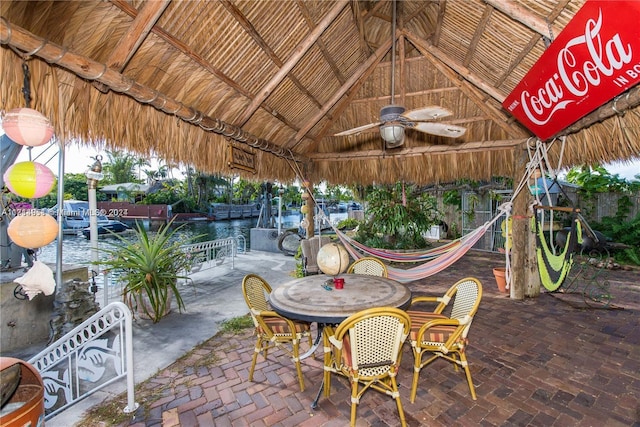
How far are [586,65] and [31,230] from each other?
3.42m

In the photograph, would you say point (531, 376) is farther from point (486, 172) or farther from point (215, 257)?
point (215, 257)

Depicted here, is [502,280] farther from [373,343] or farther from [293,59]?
[293,59]

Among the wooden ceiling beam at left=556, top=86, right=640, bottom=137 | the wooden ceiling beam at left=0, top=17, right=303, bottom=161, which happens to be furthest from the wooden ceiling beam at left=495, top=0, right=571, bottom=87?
the wooden ceiling beam at left=0, top=17, right=303, bottom=161

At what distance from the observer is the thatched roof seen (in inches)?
70.9

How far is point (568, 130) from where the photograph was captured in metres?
3.05

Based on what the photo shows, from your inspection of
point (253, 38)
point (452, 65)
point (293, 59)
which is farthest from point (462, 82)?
point (253, 38)

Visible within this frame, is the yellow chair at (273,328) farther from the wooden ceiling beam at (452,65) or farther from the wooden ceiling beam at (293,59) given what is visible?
the wooden ceiling beam at (452,65)

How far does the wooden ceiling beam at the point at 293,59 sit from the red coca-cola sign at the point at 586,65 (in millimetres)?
1678

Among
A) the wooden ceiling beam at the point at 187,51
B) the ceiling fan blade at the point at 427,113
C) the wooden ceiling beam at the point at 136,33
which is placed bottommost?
the ceiling fan blade at the point at 427,113

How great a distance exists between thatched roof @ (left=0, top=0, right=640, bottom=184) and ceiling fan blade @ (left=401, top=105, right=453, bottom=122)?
3.43 ft

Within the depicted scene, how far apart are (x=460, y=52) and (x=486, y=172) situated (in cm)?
168

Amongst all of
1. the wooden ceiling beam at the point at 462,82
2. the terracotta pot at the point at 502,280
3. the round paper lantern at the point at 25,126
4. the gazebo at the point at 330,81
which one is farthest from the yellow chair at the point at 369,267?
the round paper lantern at the point at 25,126

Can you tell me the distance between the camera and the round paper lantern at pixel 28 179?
1634 mm

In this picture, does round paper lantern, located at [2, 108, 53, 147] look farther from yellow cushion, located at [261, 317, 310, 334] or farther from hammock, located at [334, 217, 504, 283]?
hammock, located at [334, 217, 504, 283]
